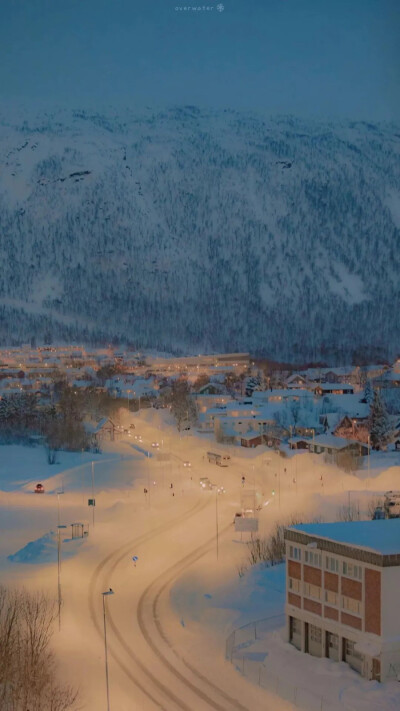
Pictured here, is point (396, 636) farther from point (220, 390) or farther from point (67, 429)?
point (220, 390)

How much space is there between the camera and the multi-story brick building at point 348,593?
519 cm

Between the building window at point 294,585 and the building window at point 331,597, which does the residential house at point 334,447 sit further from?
the building window at point 331,597

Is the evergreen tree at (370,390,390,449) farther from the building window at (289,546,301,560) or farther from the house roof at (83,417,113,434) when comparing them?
the building window at (289,546,301,560)

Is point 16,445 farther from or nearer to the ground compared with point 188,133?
nearer to the ground

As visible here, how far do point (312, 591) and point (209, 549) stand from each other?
3.16m

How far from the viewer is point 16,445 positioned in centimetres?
1769

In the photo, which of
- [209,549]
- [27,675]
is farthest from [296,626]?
[209,549]

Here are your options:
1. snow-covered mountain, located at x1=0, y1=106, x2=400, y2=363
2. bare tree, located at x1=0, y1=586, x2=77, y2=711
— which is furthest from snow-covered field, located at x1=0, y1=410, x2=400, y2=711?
snow-covered mountain, located at x1=0, y1=106, x2=400, y2=363

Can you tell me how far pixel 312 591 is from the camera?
18.7 feet

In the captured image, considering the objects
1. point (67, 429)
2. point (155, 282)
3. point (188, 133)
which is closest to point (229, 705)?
point (67, 429)

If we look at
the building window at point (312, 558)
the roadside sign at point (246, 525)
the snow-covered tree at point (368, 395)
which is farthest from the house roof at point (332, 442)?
the building window at point (312, 558)

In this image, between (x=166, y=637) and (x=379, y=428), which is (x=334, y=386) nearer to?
(x=379, y=428)

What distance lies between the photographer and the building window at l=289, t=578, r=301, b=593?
5.82 metres

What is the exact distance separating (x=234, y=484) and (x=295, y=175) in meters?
52.4
